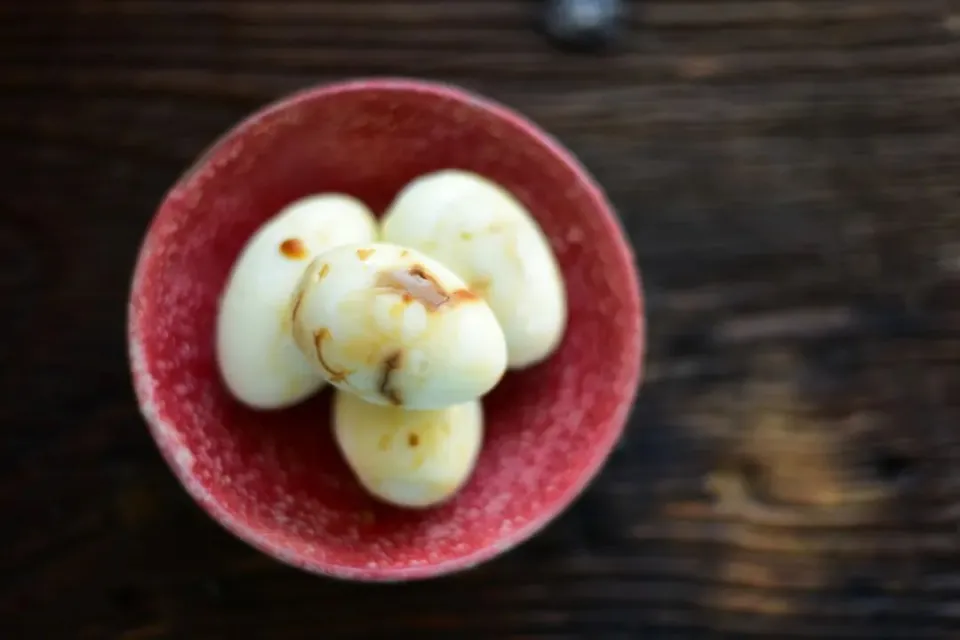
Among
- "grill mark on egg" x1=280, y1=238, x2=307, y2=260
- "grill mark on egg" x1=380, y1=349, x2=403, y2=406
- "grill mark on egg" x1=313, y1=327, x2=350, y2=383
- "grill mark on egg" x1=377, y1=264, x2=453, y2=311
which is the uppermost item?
"grill mark on egg" x1=280, y1=238, x2=307, y2=260

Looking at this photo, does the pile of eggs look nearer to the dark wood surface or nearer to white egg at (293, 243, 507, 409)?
white egg at (293, 243, 507, 409)

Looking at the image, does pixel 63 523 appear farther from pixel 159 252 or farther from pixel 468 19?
pixel 468 19

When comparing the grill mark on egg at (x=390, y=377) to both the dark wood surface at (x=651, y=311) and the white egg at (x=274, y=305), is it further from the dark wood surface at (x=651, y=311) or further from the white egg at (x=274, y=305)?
the dark wood surface at (x=651, y=311)

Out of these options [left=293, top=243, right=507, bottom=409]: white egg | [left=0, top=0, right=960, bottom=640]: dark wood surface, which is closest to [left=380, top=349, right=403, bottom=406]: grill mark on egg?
[left=293, top=243, right=507, bottom=409]: white egg

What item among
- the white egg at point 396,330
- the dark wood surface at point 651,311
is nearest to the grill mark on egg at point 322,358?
the white egg at point 396,330

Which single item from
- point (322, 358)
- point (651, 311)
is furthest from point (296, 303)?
point (651, 311)

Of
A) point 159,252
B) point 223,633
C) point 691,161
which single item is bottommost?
point 223,633

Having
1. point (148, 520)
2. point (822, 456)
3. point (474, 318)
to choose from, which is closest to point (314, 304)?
point (474, 318)
